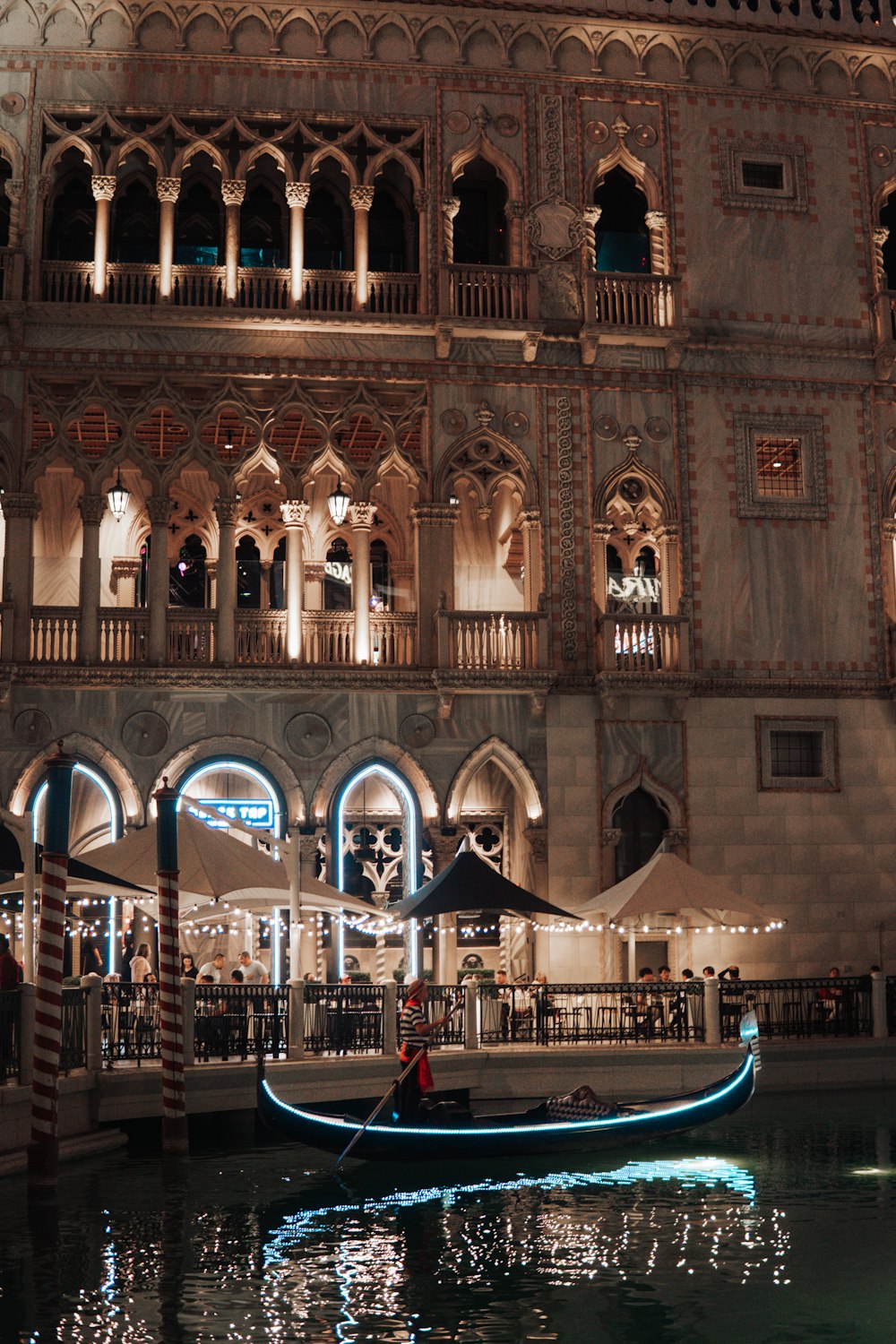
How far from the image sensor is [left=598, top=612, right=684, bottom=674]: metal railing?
25016 mm

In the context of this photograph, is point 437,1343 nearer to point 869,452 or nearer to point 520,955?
point 520,955

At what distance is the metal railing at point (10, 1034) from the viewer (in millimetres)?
15586

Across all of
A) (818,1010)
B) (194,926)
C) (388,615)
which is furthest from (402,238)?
(818,1010)

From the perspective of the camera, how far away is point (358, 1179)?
15938 millimetres

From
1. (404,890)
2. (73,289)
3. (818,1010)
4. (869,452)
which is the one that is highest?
(73,289)

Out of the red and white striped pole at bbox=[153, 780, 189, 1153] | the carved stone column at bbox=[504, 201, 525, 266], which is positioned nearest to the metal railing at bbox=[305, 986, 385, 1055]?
the red and white striped pole at bbox=[153, 780, 189, 1153]

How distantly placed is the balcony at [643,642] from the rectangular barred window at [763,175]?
25.4 feet

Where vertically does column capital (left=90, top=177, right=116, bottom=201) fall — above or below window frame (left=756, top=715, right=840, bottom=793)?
above

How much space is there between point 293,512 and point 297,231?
15.1 feet

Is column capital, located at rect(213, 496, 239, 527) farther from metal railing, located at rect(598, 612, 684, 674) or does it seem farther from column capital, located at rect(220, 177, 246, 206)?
metal railing, located at rect(598, 612, 684, 674)

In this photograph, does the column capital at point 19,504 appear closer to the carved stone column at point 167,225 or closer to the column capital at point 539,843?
the carved stone column at point 167,225

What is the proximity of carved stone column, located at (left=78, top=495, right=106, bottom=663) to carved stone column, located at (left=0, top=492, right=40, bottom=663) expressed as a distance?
747mm

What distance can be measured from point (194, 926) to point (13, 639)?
5784mm

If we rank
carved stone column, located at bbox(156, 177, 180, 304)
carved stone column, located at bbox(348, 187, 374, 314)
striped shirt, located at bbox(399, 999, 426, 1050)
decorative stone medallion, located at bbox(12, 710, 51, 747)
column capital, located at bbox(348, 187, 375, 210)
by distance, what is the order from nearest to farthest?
striped shirt, located at bbox(399, 999, 426, 1050)
decorative stone medallion, located at bbox(12, 710, 51, 747)
carved stone column, located at bbox(156, 177, 180, 304)
carved stone column, located at bbox(348, 187, 374, 314)
column capital, located at bbox(348, 187, 375, 210)
